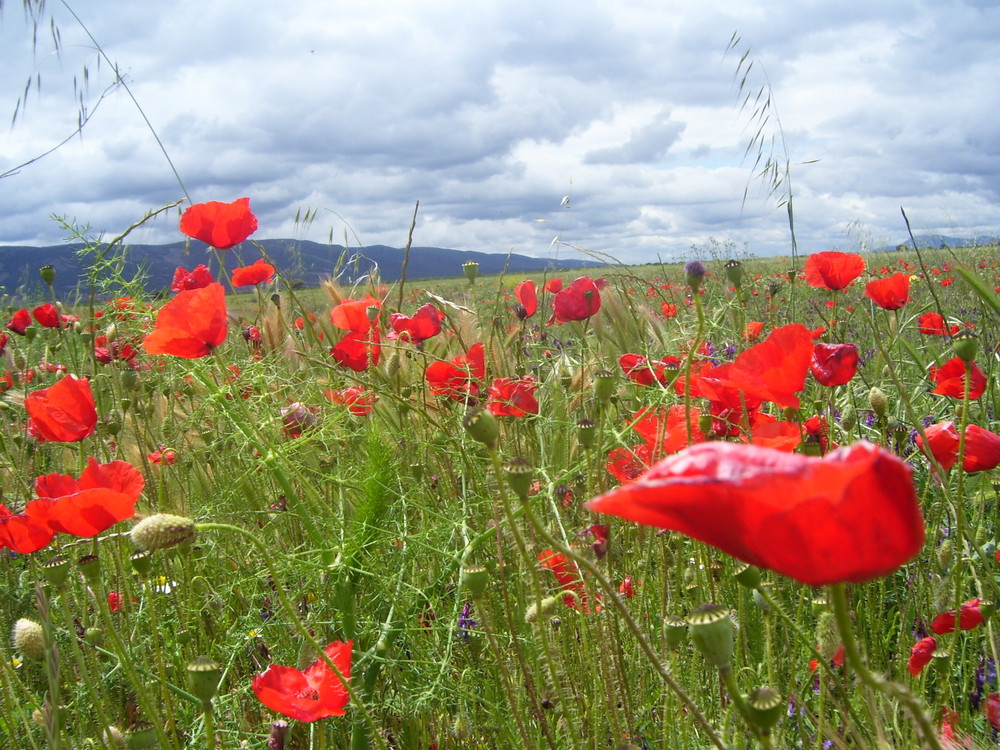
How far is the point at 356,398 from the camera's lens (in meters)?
1.75

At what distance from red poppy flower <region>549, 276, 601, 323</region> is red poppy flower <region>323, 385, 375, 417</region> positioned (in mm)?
508

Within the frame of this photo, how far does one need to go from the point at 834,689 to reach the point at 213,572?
143 centimetres

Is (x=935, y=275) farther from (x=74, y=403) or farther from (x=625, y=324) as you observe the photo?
(x=74, y=403)

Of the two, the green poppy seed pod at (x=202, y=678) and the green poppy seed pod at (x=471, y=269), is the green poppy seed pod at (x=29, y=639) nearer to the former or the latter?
the green poppy seed pod at (x=202, y=678)

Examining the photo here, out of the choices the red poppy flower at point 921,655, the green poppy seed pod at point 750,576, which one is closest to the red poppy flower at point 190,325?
the green poppy seed pod at point 750,576

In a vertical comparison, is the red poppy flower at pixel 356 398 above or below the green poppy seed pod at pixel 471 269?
below

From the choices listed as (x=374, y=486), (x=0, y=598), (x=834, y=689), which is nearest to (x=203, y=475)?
(x=0, y=598)

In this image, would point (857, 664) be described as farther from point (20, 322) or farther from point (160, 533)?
point (20, 322)

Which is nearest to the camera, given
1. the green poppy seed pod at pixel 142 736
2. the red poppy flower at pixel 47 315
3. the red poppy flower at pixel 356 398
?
the green poppy seed pod at pixel 142 736

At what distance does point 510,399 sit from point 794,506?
1.11 meters

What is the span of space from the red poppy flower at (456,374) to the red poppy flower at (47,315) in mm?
1615

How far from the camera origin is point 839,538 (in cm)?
39

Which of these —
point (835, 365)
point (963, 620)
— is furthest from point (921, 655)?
point (835, 365)

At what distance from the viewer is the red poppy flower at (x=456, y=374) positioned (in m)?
1.63
